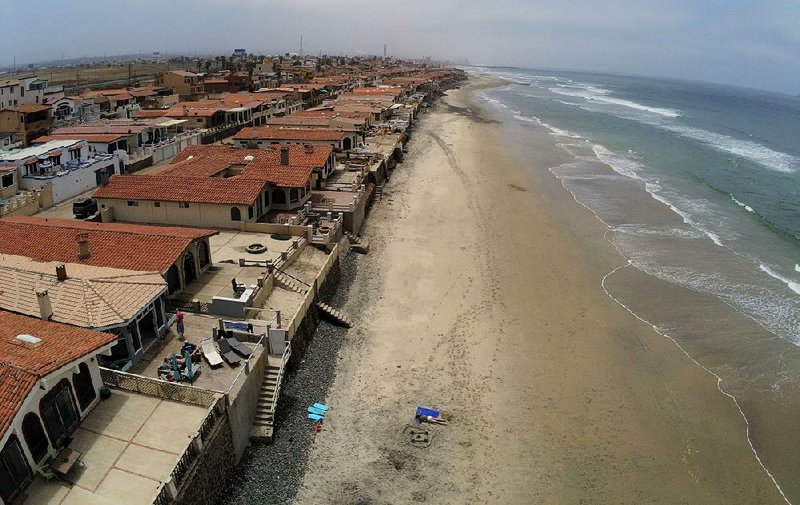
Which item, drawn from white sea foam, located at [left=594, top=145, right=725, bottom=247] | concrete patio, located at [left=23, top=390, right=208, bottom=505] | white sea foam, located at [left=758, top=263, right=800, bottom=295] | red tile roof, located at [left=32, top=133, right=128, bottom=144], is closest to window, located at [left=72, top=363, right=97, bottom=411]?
concrete patio, located at [left=23, top=390, right=208, bottom=505]

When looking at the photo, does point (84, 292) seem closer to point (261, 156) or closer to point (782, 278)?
point (261, 156)

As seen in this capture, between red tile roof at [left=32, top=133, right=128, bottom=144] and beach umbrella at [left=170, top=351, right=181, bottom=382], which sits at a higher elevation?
red tile roof at [left=32, top=133, right=128, bottom=144]

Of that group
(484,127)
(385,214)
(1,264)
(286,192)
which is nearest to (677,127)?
(484,127)

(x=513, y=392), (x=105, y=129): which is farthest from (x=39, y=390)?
(x=105, y=129)

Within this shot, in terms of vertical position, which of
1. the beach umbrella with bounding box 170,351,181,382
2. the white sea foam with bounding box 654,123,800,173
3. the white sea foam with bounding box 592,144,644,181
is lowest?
the beach umbrella with bounding box 170,351,181,382

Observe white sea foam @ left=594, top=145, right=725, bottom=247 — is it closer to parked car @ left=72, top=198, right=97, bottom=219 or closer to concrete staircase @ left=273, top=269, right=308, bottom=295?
concrete staircase @ left=273, top=269, right=308, bottom=295

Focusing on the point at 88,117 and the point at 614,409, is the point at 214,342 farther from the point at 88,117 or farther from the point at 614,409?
the point at 88,117
